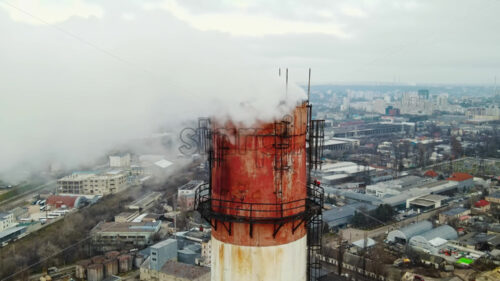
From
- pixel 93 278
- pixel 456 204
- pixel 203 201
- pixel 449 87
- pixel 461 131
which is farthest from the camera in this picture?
pixel 449 87

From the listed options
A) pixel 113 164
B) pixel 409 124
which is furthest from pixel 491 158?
pixel 113 164

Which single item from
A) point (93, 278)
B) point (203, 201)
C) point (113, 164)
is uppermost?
point (203, 201)

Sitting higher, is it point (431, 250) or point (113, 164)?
point (113, 164)

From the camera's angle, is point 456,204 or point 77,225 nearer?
point 77,225

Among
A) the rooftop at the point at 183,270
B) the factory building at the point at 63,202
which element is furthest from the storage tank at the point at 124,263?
the factory building at the point at 63,202

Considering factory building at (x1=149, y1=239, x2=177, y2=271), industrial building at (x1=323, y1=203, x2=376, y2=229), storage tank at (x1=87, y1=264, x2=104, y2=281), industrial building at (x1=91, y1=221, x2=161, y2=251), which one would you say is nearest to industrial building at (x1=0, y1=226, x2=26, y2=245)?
industrial building at (x1=91, y1=221, x2=161, y2=251)

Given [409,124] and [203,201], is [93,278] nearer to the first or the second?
[203,201]

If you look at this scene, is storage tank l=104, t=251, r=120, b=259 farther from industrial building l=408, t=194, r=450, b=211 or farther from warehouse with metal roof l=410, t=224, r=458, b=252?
industrial building l=408, t=194, r=450, b=211

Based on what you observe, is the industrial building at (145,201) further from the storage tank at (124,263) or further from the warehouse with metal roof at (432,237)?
the warehouse with metal roof at (432,237)
